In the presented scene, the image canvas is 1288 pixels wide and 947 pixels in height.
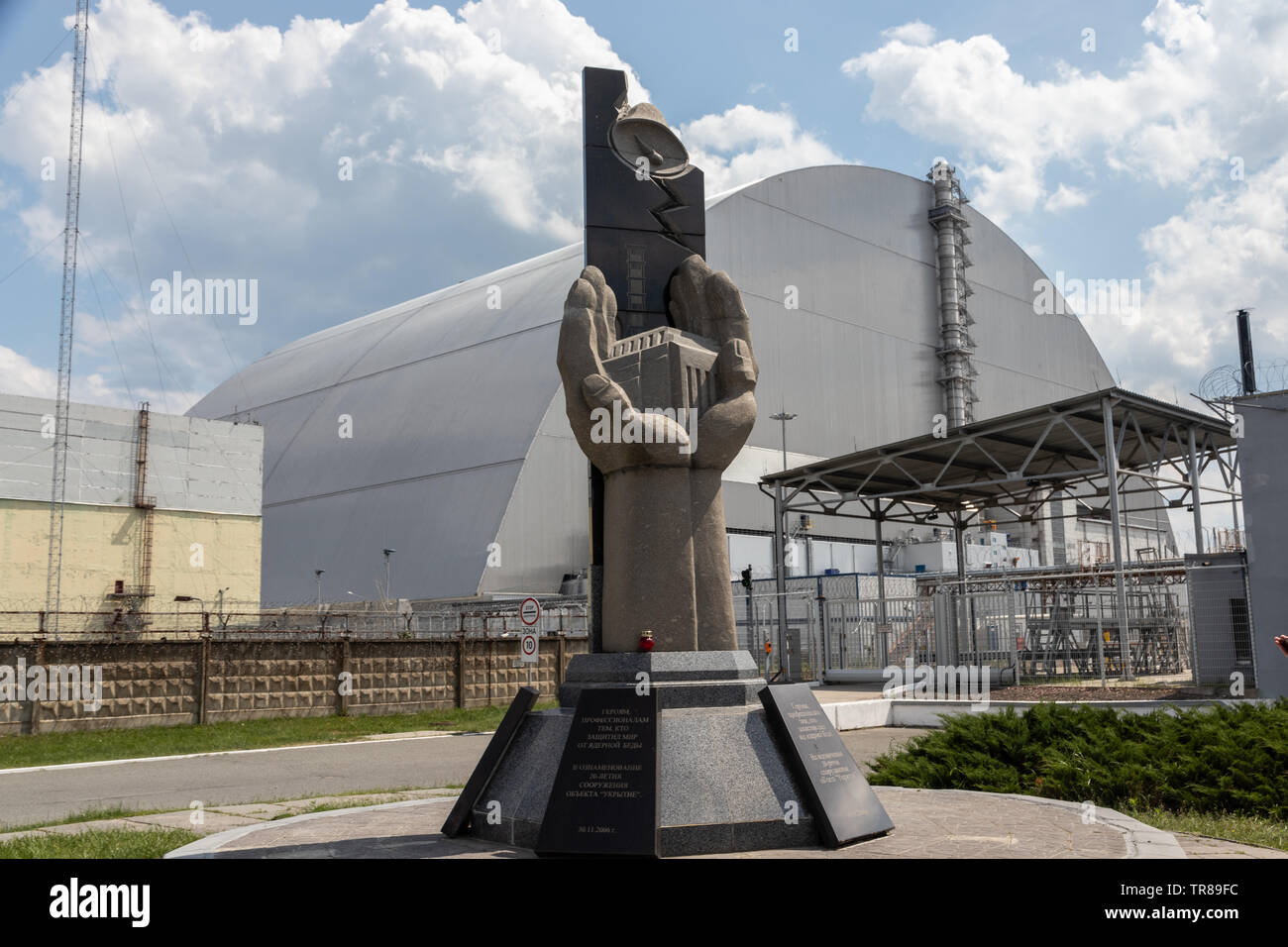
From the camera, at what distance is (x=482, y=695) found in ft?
93.4

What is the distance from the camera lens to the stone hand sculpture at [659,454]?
348 inches

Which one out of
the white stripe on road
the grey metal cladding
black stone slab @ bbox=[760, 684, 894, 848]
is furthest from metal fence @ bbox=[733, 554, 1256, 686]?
black stone slab @ bbox=[760, 684, 894, 848]

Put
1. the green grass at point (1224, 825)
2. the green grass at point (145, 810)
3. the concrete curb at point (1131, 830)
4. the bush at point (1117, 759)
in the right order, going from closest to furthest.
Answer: the concrete curb at point (1131, 830), the green grass at point (1224, 825), the bush at point (1117, 759), the green grass at point (145, 810)

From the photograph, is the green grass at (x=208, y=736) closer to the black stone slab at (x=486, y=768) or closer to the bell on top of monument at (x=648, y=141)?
the black stone slab at (x=486, y=768)

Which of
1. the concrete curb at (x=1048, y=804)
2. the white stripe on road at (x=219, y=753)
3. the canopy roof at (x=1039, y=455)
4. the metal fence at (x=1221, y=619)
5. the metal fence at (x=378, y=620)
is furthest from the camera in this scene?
the metal fence at (x=378, y=620)

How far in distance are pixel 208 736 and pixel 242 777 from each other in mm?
6220

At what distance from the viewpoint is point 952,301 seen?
53844mm

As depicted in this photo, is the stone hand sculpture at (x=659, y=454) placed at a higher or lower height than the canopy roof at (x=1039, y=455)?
lower

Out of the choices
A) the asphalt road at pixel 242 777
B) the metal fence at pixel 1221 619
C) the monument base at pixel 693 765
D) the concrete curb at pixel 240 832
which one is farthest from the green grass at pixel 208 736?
the metal fence at pixel 1221 619

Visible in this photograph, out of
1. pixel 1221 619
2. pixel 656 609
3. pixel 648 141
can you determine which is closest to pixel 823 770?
pixel 656 609

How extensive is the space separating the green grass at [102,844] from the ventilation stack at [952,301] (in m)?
48.2

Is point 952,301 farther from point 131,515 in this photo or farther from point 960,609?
point 131,515

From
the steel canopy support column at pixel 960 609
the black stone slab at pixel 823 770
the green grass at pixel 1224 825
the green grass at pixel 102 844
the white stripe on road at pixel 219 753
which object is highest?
the steel canopy support column at pixel 960 609

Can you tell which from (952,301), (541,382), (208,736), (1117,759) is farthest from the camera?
(952,301)
